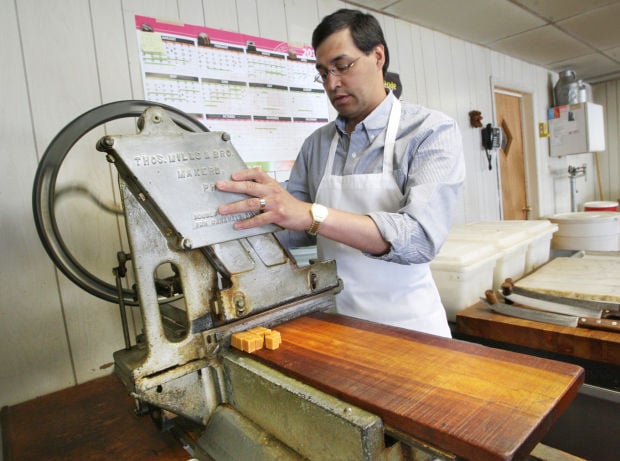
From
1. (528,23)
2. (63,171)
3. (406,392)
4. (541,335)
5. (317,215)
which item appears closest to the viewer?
(406,392)

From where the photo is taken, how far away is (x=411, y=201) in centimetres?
93

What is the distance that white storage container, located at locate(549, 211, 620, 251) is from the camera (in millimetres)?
2795

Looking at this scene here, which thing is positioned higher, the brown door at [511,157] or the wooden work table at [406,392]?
the brown door at [511,157]

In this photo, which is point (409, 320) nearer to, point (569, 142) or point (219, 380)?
point (219, 380)

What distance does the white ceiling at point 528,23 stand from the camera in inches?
98.3

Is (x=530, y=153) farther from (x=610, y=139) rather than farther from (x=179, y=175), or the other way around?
(x=179, y=175)

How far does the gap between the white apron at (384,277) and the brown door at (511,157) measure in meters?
2.92

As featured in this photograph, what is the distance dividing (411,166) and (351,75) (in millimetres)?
328

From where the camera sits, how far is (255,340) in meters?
0.75

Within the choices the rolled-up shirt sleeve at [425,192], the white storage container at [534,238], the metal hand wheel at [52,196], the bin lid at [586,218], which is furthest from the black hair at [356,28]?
the bin lid at [586,218]

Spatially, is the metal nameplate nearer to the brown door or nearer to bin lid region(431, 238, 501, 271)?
bin lid region(431, 238, 501, 271)

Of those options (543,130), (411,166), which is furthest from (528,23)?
(411,166)

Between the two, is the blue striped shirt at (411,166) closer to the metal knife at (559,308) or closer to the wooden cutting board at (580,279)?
the metal knife at (559,308)

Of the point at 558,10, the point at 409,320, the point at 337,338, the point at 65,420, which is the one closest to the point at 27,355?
the point at 65,420
